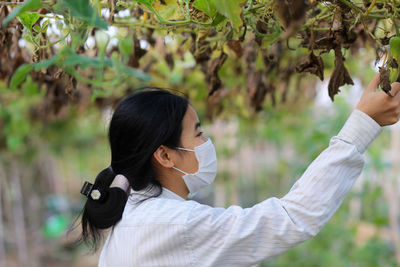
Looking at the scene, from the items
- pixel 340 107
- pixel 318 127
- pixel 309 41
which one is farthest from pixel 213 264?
pixel 340 107

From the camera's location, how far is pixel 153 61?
7.13 ft

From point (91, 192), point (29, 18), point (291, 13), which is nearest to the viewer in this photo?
point (291, 13)

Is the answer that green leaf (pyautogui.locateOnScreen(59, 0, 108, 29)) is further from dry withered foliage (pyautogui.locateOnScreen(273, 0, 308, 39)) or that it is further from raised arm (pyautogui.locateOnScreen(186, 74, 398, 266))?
raised arm (pyautogui.locateOnScreen(186, 74, 398, 266))

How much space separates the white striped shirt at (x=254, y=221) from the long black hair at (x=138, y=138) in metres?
0.11

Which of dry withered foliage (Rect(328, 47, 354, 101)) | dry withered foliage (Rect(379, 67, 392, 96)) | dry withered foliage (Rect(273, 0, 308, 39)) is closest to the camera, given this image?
dry withered foliage (Rect(273, 0, 308, 39))

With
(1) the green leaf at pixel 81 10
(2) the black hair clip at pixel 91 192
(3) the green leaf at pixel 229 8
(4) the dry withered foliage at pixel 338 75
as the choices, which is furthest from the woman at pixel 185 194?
(1) the green leaf at pixel 81 10

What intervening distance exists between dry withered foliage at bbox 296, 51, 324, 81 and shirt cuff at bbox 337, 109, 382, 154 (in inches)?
6.5

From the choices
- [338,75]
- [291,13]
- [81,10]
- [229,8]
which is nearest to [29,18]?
[81,10]

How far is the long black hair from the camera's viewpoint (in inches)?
39.9

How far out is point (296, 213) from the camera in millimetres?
Result: 828

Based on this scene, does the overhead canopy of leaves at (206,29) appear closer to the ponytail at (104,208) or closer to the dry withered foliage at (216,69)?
the dry withered foliage at (216,69)

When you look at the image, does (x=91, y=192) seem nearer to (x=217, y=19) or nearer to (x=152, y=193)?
(x=152, y=193)

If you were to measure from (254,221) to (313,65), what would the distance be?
1.22 ft

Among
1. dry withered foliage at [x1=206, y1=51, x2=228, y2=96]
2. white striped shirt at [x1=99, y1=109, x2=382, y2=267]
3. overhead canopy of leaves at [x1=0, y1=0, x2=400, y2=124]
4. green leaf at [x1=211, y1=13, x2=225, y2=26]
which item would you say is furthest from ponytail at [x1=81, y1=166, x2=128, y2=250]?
green leaf at [x1=211, y1=13, x2=225, y2=26]
